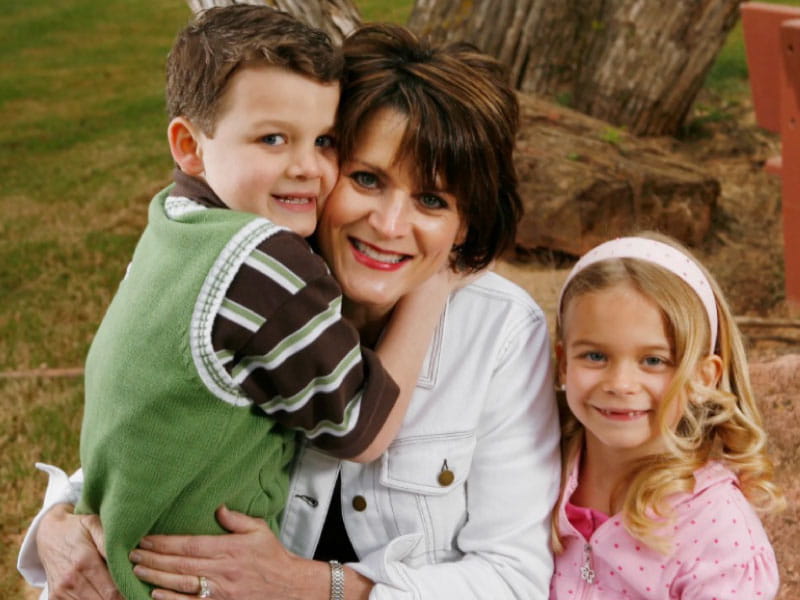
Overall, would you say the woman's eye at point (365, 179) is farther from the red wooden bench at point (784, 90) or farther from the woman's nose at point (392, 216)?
the red wooden bench at point (784, 90)

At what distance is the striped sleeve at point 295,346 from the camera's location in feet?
5.59

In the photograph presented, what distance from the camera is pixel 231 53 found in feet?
6.11

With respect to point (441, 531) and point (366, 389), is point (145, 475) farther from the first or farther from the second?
point (441, 531)

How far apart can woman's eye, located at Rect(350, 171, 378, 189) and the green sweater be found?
403mm

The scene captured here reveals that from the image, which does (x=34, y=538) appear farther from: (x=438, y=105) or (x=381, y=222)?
(x=438, y=105)

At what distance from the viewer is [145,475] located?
1.83m

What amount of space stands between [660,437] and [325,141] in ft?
3.20

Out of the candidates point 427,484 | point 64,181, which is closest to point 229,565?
point 427,484

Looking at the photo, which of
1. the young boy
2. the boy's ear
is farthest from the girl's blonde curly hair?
the boy's ear

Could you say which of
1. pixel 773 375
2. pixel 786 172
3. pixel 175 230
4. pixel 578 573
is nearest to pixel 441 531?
pixel 578 573

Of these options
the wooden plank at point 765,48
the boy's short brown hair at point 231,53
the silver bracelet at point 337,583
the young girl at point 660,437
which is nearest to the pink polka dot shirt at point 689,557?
the young girl at point 660,437

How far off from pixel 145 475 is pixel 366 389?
0.45m

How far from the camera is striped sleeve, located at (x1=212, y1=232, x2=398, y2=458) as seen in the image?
5.59 ft

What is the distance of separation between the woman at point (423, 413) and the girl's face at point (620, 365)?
0.13 metres
